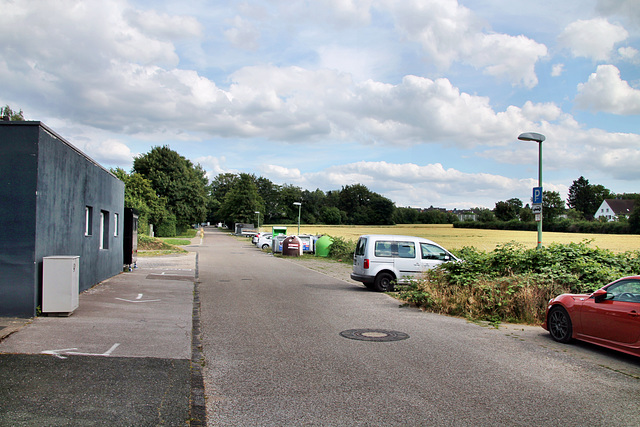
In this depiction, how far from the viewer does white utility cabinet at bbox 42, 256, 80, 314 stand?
30.6 ft

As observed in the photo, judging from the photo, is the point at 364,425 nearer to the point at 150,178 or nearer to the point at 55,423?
the point at 55,423

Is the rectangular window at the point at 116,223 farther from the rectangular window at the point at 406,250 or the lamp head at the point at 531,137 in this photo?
the lamp head at the point at 531,137

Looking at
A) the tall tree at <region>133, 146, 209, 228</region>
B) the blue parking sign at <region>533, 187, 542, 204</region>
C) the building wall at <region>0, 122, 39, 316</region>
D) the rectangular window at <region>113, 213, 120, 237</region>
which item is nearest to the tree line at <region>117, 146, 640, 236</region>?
the tall tree at <region>133, 146, 209, 228</region>

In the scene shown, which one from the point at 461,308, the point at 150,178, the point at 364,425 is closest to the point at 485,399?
the point at 364,425

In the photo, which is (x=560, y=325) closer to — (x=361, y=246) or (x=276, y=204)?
(x=361, y=246)

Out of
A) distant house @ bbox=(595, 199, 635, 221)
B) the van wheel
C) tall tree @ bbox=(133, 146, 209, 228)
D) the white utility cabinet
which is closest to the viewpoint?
the white utility cabinet

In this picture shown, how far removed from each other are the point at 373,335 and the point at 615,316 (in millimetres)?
3712

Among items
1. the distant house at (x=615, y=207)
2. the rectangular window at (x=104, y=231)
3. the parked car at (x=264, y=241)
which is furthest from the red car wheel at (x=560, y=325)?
the distant house at (x=615, y=207)

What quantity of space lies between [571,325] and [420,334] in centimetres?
245

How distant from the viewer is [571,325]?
27.6ft

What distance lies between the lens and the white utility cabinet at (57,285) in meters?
9.33

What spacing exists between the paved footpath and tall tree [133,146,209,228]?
6243 centimetres

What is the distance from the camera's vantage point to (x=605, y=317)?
7672 mm

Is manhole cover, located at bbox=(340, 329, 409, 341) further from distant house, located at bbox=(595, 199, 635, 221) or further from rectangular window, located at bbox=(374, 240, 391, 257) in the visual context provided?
distant house, located at bbox=(595, 199, 635, 221)
